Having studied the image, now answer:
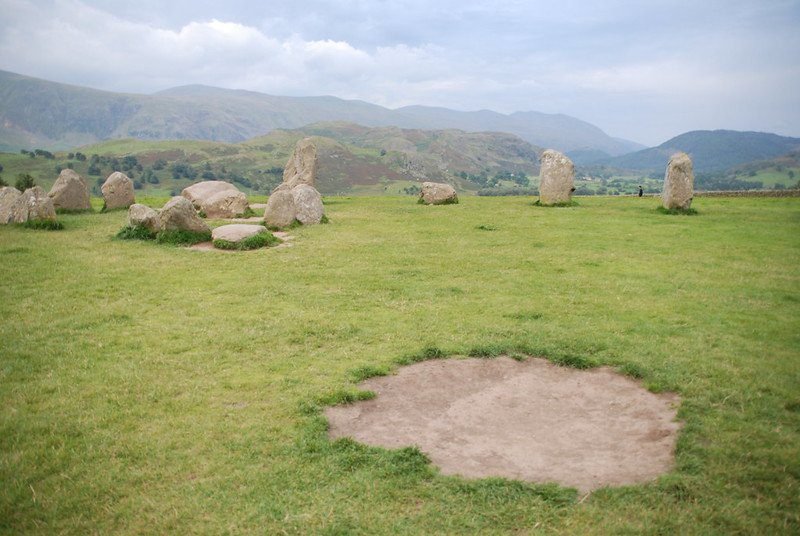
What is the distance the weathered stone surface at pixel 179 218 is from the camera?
22.6 meters

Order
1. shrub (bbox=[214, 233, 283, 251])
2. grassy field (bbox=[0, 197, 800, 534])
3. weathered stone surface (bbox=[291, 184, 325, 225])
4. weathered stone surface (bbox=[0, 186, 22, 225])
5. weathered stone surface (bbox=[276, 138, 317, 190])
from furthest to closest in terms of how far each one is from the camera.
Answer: weathered stone surface (bbox=[276, 138, 317, 190])
weathered stone surface (bbox=[291, 184, 325, 225])
weathered stone surface (bbox=[0, 186, 22, 225])
shrub (bbox=[214, 233, 283, 251])
grassy field (bbox=[0, 197, 800, 534])

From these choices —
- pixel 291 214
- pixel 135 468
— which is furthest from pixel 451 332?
pixel 291 214

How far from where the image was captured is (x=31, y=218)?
2597cm

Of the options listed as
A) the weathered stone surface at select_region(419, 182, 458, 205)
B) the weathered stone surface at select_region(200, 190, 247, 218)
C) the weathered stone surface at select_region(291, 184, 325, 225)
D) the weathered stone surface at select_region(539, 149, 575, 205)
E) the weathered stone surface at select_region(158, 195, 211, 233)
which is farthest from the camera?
the weathered stone surface at select_region(419, 182, 458, 205)

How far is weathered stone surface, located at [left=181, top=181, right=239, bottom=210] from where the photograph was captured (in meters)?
31.8

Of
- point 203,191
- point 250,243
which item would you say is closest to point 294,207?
point 250,243

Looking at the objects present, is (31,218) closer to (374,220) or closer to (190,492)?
(374,220)

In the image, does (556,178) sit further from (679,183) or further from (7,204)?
(7,204)

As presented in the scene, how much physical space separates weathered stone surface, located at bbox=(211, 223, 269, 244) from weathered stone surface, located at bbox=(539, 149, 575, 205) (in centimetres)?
2189

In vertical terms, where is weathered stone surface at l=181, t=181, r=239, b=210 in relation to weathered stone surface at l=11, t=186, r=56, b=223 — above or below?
above

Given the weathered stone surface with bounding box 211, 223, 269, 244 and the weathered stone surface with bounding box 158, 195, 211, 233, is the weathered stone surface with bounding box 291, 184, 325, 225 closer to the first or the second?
the weathered stone surface with bounding box 211, 223, 269, 244

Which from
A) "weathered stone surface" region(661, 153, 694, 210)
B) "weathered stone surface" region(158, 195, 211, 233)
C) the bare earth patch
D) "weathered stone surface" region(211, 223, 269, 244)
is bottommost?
the bare earth patch

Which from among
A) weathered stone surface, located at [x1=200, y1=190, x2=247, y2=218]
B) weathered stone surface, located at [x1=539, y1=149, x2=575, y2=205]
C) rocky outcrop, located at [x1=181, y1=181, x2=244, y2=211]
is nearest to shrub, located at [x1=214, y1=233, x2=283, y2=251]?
weathered stone surface, located at [x1=200, y1=190, x2=247, y2=218]

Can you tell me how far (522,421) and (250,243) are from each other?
15.9 meters
